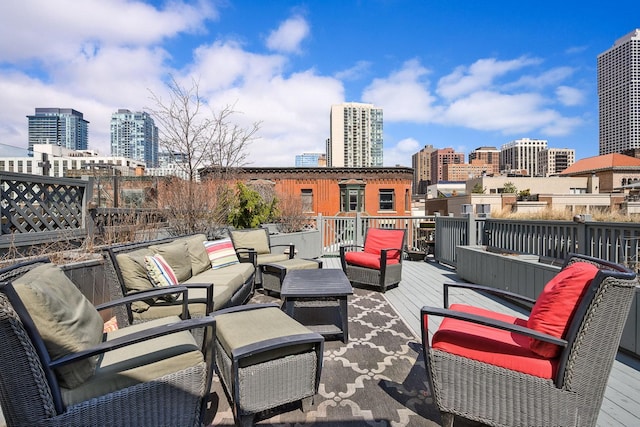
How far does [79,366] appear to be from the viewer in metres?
1.36

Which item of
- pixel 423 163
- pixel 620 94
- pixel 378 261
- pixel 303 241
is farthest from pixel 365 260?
pixel 423 163

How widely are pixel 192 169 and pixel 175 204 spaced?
4.72 ft

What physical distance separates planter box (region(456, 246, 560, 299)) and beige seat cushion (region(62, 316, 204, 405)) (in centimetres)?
355

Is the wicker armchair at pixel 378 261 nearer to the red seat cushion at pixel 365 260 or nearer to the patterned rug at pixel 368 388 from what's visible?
the red seat cushion at pixel 365 260

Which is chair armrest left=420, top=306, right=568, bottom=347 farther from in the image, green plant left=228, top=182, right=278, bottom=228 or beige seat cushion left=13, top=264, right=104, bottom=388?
green plant left=228, top=182, right=278, bottom=228

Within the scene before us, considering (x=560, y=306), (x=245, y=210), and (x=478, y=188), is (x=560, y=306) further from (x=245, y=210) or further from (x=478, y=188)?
(x=478, y=188)

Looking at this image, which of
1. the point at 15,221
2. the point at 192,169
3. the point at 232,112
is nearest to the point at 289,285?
the point at 15,221

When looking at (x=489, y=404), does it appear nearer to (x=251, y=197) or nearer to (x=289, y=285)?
(x=289, y=285)

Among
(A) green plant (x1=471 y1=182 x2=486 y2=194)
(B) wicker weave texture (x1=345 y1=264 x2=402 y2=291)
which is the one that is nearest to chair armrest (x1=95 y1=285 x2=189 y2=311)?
(B) wicker weave texture (x1=345 y1=264 x2=402 y2=291)

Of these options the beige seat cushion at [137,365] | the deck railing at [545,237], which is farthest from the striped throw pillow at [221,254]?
the deck railing at [545,237]

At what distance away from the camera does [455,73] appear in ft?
47.3

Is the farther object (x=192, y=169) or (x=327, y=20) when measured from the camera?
(x=327, y=20)

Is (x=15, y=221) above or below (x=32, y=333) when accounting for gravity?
above

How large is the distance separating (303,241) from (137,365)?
5858mm
